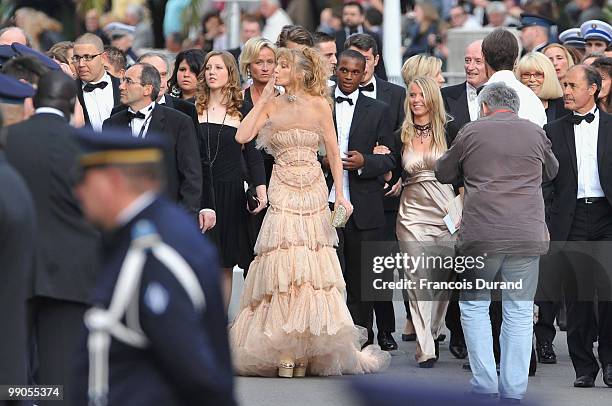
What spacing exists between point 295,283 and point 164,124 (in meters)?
1.40

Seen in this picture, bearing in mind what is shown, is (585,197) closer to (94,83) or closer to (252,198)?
(252,198)

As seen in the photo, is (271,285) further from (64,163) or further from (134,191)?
(134,191)

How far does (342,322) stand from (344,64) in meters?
2.27

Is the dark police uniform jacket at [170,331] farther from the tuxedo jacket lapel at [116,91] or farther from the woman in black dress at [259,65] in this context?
the tuxedo jacket lapel at [116,91]

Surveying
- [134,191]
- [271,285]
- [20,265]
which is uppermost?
[134,191]

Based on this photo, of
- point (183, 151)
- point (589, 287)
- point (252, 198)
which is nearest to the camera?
point (183, 151)

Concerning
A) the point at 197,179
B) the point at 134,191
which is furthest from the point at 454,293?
the point at 134,191

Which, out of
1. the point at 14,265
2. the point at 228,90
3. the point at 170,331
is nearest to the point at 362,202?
the point at 228,90

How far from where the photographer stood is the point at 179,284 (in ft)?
13.7

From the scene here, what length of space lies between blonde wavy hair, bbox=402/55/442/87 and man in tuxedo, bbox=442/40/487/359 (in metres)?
0.23

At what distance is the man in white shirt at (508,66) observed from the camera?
10242 mm

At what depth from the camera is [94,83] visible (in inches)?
447

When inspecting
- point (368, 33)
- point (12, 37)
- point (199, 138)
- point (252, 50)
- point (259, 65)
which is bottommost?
point (199, 138)

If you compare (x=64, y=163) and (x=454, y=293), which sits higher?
(x=64, y=163)
